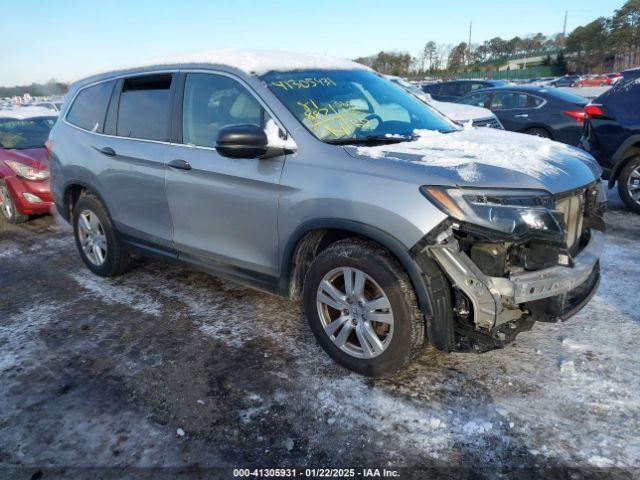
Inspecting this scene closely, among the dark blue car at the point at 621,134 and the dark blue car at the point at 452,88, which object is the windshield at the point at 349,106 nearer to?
the dark blue car at the point at 621,134

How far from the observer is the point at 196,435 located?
258 cm

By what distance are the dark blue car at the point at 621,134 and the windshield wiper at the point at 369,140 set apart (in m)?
4.30

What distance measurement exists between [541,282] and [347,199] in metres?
1.07

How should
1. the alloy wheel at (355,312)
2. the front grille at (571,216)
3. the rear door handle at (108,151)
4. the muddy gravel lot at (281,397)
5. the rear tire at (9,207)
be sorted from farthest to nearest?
the rear tire at (9,207), the rear door handle at (108,151), the alloy wheel at (355,312), the front grille at (571,216), the muddy gravel lot at (281,397)

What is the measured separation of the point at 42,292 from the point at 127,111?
6.02ft

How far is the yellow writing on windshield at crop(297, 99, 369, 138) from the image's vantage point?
3.17m

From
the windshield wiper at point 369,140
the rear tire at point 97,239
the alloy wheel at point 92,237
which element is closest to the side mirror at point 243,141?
the windshield wiper at point 369,140

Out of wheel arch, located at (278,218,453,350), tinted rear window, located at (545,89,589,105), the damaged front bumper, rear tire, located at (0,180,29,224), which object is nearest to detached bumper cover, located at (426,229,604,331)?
the damaged front bumper

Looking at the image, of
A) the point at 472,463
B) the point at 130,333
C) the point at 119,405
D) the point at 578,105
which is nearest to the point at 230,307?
the point at 130,333

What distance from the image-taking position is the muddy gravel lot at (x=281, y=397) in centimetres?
241

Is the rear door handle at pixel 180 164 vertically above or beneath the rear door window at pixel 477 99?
above

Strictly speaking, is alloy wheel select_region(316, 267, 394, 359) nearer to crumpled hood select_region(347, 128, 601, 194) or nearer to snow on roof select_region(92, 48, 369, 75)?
crumpled hood select_region(347, 128, 601, 194)

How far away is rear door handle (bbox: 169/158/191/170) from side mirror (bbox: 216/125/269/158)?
2.07ft

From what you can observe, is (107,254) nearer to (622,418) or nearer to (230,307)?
(230,307)
